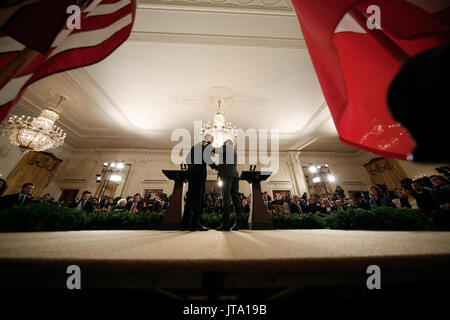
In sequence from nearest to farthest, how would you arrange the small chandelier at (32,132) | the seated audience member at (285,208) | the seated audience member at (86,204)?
the small chandelier at (32,132), the seated audience member at (285,208), the seated audience member at (86,204)

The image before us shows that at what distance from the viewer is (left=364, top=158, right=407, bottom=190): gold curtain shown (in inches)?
288

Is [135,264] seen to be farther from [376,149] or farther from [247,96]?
[247,96]

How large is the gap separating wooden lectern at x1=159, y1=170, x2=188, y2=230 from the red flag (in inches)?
91.4

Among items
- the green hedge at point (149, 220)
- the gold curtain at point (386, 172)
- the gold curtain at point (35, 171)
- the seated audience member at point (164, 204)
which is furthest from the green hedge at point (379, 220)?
the gold curtain at point (35, 171)

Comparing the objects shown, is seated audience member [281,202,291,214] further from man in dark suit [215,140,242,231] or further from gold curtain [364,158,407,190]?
gold curtain [364,158,407,190]

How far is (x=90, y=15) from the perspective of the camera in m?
1.13

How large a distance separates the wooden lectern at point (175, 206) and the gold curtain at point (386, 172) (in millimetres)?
9823

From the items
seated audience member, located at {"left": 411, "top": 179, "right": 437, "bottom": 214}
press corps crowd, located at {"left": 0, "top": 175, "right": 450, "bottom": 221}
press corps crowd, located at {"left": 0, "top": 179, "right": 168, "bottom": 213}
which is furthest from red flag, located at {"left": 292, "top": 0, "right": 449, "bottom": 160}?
press corps crowd, located at {"left": 0, "top": 179, "right": 168, "bottom": 213}

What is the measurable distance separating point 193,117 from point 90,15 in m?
5.50

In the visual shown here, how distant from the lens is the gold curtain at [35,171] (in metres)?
6.02

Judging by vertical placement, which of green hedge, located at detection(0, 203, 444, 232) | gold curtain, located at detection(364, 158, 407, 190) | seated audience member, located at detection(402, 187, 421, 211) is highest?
gold curtain, located at detection(364, 158, 407, 190)

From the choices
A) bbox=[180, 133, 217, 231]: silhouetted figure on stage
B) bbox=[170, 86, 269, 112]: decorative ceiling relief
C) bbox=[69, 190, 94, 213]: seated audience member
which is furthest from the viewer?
bbox=[69, 190, 94, 213]: seated audience member

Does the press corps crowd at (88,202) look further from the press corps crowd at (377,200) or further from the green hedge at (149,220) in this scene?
the green hedge at (149,220)

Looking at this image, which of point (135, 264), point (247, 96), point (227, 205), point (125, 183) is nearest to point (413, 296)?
point (135, 264)
